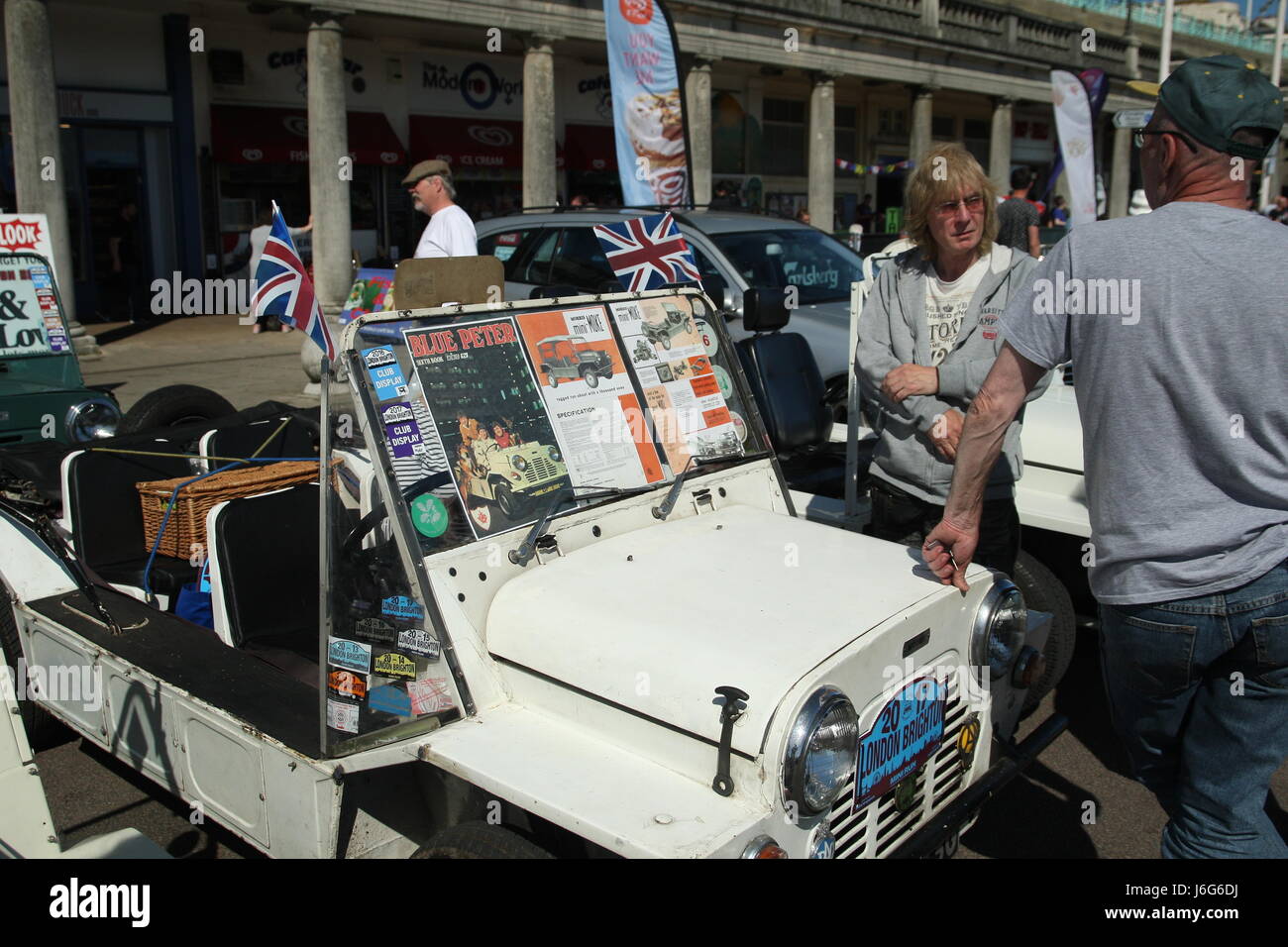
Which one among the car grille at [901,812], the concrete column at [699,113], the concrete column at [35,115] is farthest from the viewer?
the concrete column at [699,113]

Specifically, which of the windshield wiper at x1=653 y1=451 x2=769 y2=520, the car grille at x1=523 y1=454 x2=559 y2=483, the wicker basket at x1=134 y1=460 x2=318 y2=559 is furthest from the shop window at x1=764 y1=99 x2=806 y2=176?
the car grille at x1=523 y1=454 x2=559 y2=483

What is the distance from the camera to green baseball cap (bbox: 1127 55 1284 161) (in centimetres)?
209

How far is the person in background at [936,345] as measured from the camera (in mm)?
3248

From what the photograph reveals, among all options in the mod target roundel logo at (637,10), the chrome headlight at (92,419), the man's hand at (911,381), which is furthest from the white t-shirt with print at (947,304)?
the mod target roundel logo at (637,10)

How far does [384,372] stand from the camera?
2.73 meters

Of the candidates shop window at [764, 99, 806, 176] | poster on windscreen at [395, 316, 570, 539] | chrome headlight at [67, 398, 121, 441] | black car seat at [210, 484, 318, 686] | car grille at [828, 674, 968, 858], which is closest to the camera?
car grille at [828, 674, 968, 858]

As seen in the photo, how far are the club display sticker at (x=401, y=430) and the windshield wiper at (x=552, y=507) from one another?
35 centimetres

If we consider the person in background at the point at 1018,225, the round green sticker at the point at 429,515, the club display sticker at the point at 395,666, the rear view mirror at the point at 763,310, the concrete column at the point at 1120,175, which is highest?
the concrete column at the point at 1120,175

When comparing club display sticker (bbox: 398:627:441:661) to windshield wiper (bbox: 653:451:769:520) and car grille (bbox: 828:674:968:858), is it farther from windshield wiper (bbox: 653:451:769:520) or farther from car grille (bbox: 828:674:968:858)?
car grille (bbox: 828:674:968:858)

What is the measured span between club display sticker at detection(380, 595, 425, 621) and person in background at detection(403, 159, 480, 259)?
10.9 feet

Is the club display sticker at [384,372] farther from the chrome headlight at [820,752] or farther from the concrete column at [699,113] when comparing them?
the concrete column at [699,113]

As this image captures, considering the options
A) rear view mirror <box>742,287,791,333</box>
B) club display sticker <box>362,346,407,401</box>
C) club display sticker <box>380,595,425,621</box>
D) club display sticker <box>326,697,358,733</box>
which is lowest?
club display sticker <box>326,697,358,733</box>
